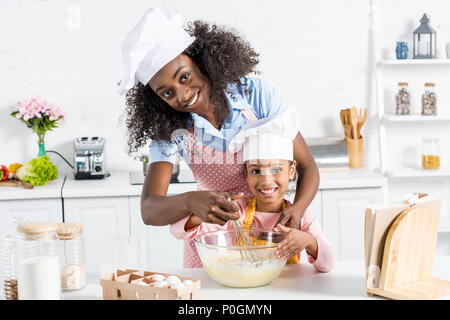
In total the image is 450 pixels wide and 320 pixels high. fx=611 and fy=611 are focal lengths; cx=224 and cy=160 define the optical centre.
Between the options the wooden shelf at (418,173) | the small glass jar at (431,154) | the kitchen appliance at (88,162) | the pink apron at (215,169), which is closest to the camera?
the pink apron at (215,169)

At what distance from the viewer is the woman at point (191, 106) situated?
157 centimetres

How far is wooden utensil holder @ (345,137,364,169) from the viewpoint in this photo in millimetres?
3322

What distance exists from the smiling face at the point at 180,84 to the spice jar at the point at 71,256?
16.2 inches

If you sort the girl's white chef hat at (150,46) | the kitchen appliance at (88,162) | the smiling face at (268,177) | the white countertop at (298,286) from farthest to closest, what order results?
the kitchen appliance at (88,162) → the smiling face at (268,177) → the girl's white chef hat at (150,46) → the white countertop at (298,286)

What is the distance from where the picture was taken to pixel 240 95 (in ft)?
5.88

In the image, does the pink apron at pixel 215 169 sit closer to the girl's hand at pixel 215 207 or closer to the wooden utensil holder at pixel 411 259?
the girl's hand at pixel 215 207

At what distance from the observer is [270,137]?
160cm

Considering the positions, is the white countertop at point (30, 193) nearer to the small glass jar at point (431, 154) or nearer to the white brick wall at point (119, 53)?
the white brick wall at point (119, 53)

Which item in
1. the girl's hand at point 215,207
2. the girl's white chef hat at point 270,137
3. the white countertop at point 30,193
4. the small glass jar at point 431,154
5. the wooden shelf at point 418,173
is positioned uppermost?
the girl's white chef hat at point 270,137

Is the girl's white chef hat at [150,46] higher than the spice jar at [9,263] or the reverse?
higher

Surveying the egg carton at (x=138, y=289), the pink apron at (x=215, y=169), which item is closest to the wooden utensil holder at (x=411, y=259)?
the egg carton at (x=138, y=289)

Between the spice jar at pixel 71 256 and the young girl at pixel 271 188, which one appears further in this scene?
the young girl at pixel 271 188

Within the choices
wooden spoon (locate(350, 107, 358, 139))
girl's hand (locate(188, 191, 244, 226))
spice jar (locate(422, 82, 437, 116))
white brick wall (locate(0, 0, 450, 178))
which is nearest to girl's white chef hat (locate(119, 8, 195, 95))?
girl's hand (locate(188, 191, 244, 226))

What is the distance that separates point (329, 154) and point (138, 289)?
2075mm
